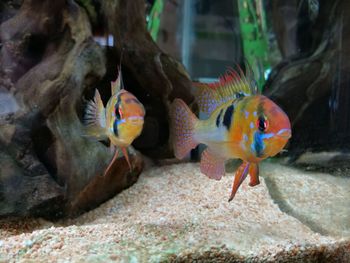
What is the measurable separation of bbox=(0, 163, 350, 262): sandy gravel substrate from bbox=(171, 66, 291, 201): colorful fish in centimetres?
47

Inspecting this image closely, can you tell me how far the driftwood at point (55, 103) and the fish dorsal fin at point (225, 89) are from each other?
4.74ft

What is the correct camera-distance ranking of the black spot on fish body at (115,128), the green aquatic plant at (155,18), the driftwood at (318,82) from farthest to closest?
1. the green aquatic plant at (155,18)
2. the driftwood at (318,82)
3. the black spot on fish body at (115,128)

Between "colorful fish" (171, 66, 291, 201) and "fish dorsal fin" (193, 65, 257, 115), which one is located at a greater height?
"fish dorsal fin" (193, 65, 257, 115)

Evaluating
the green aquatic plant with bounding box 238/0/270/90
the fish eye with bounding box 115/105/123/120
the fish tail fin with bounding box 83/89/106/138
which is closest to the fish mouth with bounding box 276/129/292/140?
the fish eye with bounding box 115/105/123/120

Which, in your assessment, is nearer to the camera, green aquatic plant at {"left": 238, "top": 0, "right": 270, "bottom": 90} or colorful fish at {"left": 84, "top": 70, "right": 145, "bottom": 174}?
colorful fish at {"left": 84, "top": 70, "right": 145, "bottom": 174}

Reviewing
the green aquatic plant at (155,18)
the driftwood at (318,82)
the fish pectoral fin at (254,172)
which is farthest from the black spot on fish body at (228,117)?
the green aquatic plant at (155,18)

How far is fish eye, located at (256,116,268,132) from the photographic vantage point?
1.66 meters

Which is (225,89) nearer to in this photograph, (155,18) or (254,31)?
→ (254,31)

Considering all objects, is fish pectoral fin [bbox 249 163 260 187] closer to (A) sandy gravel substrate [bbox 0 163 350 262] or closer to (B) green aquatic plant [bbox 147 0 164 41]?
(A) sandy gravel substrate [bbox 0 163 350 262]

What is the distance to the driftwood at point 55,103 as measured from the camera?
114 inches

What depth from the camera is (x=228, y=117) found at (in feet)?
6.19

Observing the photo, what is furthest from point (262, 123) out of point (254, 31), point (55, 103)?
point (254, 31)

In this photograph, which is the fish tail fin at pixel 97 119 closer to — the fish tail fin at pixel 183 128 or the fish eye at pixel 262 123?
the fish tail fin at pixel 183 128

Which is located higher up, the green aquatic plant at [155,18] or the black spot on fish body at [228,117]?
the green aquatic plant at [155,18]
